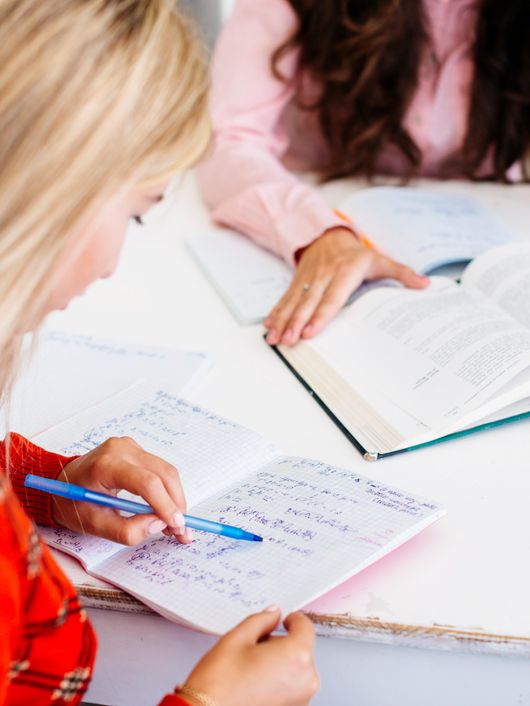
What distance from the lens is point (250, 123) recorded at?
1590 millimetres

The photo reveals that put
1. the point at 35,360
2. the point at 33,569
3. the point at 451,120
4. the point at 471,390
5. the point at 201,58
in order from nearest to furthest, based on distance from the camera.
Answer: the point at 33,569
the point at 201,58
the point at 471,390
the point at 35,360
the point at 451,120

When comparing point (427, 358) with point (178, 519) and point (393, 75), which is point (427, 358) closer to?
point (178, 519)

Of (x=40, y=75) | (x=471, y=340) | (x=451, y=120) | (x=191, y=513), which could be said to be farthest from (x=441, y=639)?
(x=451, y=120)

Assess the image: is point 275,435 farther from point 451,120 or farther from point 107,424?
point 451,120

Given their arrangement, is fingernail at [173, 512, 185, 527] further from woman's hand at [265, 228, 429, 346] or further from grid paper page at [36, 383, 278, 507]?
woman's hand at [265, 228, 429, 346]

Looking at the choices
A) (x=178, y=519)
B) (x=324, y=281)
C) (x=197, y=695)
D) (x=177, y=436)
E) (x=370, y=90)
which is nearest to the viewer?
(x=197, y=695)

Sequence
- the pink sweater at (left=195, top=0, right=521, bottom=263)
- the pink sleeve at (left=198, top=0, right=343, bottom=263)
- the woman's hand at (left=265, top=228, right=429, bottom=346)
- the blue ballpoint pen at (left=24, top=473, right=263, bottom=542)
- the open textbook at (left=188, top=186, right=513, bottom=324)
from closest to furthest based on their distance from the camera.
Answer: the blue ballpoint pen at (left=24, top=473, right=263, bottom=542), the woman's hand at (left=265, top=228, right=429, bottom=346), the open textbook at (left=188, top=186, right=513, bottom=324), the pink sleeve at (left=198, top=0, right=343, bottom=263), the pink sweater at (left=195, top=0, right=521, bottom=263)

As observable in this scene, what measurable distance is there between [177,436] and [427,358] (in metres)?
0.28

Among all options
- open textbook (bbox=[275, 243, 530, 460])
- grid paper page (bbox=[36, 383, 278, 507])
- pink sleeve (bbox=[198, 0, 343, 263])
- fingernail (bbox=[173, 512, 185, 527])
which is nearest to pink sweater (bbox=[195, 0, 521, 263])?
pink sleeve (bbox=[198, 0, 343, 263])

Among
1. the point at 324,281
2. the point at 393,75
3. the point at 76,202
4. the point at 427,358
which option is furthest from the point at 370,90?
the point at 76,202

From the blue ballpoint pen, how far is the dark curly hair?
998 mm

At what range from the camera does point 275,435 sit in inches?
35.8

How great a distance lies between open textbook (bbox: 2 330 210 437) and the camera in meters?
0.96

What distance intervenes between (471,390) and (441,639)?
0.30 meters
